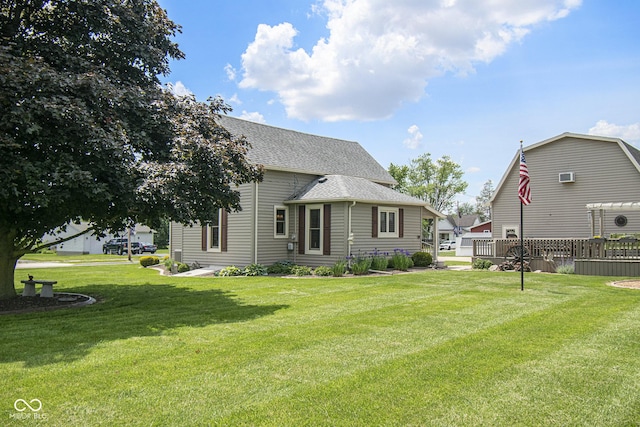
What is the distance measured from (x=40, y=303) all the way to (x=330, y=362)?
7681 mm

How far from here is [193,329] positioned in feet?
23.2

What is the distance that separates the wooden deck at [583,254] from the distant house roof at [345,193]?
4.21 metres

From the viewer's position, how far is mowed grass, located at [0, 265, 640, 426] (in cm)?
378

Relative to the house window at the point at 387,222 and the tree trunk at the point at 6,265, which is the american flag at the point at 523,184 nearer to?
the house window at the point at 387,222

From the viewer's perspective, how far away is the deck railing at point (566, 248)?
1538 cm

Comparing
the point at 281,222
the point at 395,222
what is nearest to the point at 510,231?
the point at 395,222

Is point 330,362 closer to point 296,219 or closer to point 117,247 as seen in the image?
point 296,219

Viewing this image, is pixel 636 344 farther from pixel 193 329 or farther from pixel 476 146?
pixel 476 146

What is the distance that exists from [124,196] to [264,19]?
832 centimetres

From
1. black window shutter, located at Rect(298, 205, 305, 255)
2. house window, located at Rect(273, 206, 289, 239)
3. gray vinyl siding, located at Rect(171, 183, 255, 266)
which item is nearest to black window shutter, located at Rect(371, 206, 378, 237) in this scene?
black window shutter, located at Rect(298, 205, 305, 255)

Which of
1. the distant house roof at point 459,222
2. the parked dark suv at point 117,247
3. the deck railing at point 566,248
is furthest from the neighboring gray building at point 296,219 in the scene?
the distant house roof at point 459,222

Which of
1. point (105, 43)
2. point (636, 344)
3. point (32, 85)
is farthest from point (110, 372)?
point (105, 43)

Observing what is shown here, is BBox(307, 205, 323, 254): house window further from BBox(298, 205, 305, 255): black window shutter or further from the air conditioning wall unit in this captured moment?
the air conditioning wall unit

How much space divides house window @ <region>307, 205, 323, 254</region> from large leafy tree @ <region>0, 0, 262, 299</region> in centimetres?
643
